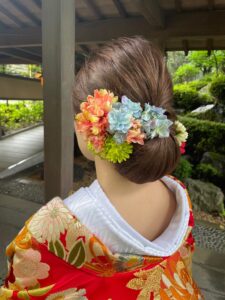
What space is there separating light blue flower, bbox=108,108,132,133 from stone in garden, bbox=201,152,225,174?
502 cm

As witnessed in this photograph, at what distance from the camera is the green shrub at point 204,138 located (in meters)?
6.14

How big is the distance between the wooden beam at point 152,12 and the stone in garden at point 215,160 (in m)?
3.02

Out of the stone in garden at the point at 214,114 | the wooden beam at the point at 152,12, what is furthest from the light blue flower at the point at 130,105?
the stone in garden at the point at 214,114

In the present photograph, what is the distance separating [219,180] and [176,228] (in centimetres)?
466

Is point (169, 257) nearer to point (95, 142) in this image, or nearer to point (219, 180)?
point (95, 142)

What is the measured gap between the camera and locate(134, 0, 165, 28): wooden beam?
2.93 metres

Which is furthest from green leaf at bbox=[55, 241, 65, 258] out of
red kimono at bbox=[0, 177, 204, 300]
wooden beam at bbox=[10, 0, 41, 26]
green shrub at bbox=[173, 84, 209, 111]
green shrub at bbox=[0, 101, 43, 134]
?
green shrub at bbox=[0, 101, 43, 134]

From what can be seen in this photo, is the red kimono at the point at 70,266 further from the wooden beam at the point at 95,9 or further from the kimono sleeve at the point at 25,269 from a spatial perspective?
the wooden beam at the point at 95,9

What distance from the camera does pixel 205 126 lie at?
627 cm

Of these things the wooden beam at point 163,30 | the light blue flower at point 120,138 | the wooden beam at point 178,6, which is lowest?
the light blue flower at point 120,138

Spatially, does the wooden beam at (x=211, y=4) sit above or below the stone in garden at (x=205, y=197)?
above

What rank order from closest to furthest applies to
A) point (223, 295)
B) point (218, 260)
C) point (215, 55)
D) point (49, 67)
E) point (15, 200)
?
1. point (49, 67)
2. point (223, 295)
3. point (218, 260)
4. point (15, 200)
5. point (215, 55)

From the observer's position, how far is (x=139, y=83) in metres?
0.87

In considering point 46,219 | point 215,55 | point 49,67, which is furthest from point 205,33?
point 215,55
